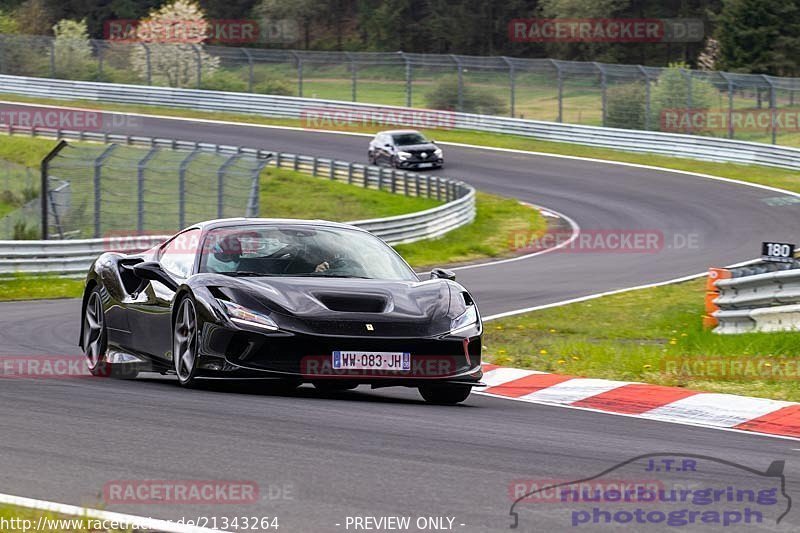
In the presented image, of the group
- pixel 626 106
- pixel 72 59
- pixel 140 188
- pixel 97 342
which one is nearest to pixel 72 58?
pixel 72 59

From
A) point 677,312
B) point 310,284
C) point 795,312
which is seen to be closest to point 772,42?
point 677,312

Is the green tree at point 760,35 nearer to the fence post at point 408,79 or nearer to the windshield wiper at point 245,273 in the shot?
the fence post at point 408,79

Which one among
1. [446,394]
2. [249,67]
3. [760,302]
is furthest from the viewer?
[249,67]

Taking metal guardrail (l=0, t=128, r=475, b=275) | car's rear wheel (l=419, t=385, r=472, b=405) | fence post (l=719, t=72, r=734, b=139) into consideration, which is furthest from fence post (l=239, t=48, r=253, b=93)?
car's rear wheel (l=419, t=385, r=472, b=405)

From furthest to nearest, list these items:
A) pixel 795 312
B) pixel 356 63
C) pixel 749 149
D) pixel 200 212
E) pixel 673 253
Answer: pixel 356 63 < pixel 749 149 < pixel 673 253 < pixel 200 212 < pixel 795 312

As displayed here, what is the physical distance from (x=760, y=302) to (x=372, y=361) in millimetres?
6592

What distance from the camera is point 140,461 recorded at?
602 centimetres

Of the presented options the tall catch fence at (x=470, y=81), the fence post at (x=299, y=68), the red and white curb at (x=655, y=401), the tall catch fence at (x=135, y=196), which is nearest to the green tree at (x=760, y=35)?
the tall catch fence at (x=470, y=81)

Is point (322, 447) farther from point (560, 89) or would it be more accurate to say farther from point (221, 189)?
point (560, 89)

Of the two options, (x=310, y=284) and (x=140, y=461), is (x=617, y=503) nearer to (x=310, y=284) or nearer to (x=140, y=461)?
(x=140, y=461)

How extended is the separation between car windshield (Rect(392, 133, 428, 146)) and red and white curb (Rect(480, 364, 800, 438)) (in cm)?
3233

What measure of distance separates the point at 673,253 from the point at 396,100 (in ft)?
90.3

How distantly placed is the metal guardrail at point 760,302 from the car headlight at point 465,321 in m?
5.10

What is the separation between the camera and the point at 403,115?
172ft
